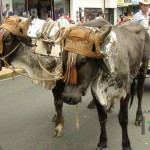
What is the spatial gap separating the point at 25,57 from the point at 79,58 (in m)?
1.31

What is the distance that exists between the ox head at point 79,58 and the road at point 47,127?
4.87ft

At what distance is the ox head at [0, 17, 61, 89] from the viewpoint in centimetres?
470

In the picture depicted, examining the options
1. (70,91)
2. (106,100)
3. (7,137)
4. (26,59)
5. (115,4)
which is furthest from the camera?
(115,4)

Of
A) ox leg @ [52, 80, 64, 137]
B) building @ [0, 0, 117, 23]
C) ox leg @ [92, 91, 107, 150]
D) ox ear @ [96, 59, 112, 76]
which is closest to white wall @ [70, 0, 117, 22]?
building @ [0, 0, 117, 23]

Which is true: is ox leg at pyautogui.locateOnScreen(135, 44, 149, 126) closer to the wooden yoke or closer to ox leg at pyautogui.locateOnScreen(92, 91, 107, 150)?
ox leg at pyautogui.locateOnScreen(92, 91, 107, 150)

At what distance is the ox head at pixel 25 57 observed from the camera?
4703mm

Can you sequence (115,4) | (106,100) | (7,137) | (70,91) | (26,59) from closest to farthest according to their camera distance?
(70,91), (106,100), (26,59), (7,137), (115,4)

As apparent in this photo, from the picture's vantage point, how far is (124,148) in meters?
4.78

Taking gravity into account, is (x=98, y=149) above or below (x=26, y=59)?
below

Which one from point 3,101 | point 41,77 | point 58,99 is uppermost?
point 41,77

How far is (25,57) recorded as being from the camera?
4828 millimetres

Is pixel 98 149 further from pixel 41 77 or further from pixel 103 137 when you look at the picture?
pixel 41 77

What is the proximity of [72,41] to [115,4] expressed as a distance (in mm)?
23647

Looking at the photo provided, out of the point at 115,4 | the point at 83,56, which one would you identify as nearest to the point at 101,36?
the point at 83,56
